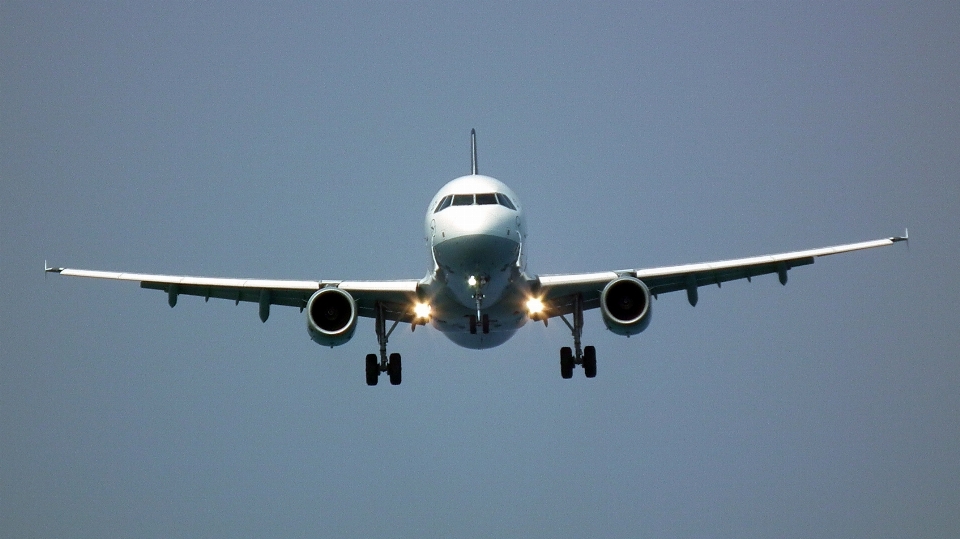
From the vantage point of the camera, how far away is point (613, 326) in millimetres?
38156

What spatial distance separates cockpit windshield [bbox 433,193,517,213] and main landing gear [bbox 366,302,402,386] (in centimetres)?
712

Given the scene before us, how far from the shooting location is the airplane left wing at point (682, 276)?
3966 cm

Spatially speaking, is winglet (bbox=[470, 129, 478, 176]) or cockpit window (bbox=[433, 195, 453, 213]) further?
winglet (bbox=[470, 129, 478, 176])

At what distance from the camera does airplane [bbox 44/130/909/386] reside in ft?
117

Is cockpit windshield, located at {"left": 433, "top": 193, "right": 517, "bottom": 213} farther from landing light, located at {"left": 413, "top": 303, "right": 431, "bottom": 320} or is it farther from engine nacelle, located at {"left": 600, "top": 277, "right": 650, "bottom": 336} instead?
landing light, located at {"left": 413, "top": 303, "right": 431, "bottom": 320}

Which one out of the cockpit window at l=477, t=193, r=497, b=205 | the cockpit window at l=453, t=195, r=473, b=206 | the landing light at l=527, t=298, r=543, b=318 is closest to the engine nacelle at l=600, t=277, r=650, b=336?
the landing light at l=527, t=298, r=543, b=318

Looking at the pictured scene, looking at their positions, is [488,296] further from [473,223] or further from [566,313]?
[566,313]

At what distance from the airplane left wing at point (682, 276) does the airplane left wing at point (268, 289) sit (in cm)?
434

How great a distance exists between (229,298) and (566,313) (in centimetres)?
1076

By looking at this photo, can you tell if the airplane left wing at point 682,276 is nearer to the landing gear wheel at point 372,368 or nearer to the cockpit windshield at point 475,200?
the cockpit windshield at point 475,200

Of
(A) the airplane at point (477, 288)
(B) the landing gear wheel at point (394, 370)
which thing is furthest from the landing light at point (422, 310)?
(B) the landing gear wheel at point (394, 370)

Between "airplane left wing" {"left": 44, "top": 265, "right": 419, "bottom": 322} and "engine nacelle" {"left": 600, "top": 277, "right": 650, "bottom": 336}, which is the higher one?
"airplane left wing" {"left": 44, "top": 265, "right": 419, "bottom": 322}

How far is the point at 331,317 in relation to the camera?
38812 mm

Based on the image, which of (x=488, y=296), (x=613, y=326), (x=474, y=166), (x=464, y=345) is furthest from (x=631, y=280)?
(x=474, y=166)
